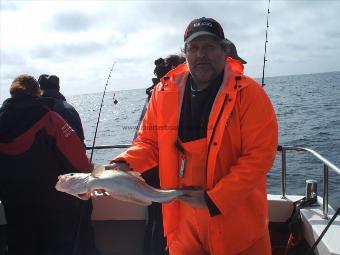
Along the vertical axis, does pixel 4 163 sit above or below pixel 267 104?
below

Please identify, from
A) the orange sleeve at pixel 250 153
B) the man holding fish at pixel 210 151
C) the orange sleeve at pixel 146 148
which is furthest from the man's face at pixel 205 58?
the orange sleeve at pixel 146 148

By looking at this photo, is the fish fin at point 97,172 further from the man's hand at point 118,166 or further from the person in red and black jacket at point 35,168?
the person in red and black jacket at point 35,168

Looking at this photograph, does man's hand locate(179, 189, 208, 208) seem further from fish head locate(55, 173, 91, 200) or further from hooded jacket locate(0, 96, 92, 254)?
hooded jacket locate(0, 96, 92, 254)

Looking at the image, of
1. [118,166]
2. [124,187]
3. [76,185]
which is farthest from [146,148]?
[76,185]

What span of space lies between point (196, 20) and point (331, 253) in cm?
261

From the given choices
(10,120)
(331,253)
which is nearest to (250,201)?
(331,253)

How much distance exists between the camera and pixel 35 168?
4.38m

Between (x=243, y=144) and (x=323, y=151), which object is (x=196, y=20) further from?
(x=323, y=151)

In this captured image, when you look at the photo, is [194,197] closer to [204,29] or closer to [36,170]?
[204,29]

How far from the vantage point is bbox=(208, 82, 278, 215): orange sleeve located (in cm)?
308

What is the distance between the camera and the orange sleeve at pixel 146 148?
3.58 meters

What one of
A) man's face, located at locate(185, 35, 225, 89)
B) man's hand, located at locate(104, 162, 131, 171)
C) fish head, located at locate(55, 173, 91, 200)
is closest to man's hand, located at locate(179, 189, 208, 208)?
man's hand, located at locate(104, 162, 131, 171)

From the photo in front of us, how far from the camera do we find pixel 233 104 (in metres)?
3.13

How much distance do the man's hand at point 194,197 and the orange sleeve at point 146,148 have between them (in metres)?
0.61
